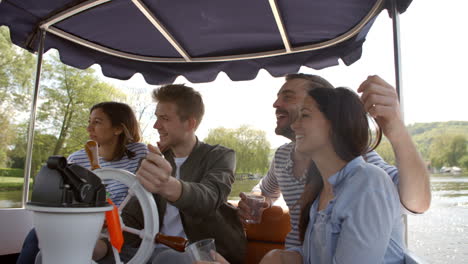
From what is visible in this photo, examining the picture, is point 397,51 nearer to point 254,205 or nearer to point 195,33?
point 254,205

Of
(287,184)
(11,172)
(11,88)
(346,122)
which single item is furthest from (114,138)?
(11,172)

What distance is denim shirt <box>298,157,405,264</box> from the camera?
0.90 meters

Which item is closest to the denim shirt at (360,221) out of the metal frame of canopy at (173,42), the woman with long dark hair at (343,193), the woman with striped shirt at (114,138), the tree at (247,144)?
the woman with long dark hair at (343,193)

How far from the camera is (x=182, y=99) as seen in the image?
1992mm

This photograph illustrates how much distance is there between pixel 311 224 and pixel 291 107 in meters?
0.89

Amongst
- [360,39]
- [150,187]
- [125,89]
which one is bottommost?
[150,187]

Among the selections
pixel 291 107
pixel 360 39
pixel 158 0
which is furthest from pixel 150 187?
pixel 360 39

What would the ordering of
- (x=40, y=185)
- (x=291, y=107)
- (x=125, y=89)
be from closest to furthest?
(x=40, y=185) < (x=291, y=107) < (x=125, y=89)

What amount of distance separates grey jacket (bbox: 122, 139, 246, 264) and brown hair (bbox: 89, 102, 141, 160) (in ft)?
1.72

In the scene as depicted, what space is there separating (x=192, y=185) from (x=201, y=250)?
0.42m

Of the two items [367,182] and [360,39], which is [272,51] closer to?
[360,39]

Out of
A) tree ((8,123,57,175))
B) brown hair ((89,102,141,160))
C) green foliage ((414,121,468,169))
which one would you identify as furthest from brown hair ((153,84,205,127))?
tree ((8,123,57,175))

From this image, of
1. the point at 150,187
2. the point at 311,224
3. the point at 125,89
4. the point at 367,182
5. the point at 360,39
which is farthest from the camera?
the point at 125,89

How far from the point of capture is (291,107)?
193 centimetres
